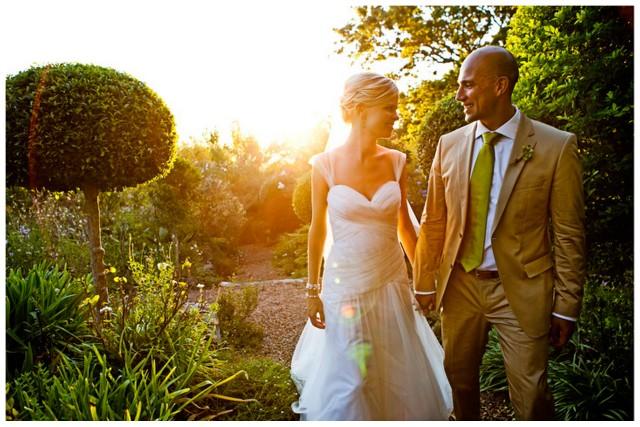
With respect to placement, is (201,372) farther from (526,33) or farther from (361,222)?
(526,33)

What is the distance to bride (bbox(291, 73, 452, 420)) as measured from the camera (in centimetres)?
301

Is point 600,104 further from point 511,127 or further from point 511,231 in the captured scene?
point 511,231

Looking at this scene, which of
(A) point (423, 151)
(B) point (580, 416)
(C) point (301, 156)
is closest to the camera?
(B) point (580, 416)

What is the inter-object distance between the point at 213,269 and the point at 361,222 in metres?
7.12

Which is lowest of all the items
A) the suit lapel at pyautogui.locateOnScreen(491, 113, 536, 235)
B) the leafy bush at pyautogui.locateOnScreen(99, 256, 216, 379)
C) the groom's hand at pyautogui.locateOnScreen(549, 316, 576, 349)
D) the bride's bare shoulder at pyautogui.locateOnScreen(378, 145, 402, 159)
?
→ the leafy bush at pyautogui.locateOnScreen(99, 256, 216, 379)

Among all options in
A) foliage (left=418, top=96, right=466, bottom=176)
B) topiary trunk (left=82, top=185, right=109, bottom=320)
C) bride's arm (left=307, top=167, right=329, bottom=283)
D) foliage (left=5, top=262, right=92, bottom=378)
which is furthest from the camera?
foliage (left=418, top=96, right=466, bottom=176)

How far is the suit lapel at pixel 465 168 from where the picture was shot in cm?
271

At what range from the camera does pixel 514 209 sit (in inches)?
101

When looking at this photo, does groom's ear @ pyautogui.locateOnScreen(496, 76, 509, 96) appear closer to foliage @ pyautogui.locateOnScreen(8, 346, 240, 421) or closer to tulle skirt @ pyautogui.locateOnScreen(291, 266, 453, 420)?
tulle skirt @ pyautogui.locateOnScreen(291, 266, 453, 420)

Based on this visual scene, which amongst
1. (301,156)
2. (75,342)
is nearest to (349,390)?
(75,342)

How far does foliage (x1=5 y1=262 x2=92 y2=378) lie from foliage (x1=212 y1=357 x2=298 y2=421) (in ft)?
4.03

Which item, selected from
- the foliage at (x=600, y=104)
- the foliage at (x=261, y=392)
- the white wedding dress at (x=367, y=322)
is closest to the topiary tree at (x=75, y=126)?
the foliage at (x=261, y=392)

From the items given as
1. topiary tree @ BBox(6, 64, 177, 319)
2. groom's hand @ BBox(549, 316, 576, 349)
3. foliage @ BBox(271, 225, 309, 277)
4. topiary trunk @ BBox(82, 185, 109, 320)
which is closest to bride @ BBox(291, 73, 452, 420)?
groom's hand @ BBox(549, 316, 576, 349)

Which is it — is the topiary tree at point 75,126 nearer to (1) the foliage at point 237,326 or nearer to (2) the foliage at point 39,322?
(2) the foliage at point 39,322
